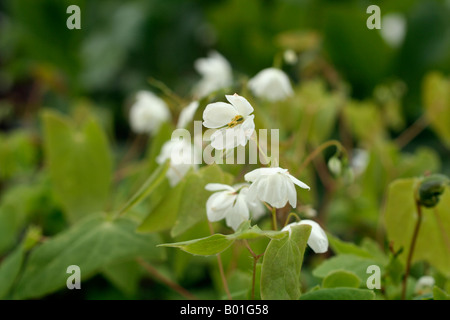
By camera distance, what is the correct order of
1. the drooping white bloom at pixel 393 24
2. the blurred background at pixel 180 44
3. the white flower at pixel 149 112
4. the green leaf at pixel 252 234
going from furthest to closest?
the drooping white bloom at pixel 393 24
the blurred background at pixel 180 44
the white flower at pixel 149 112
the green leaf at pixel 252 234

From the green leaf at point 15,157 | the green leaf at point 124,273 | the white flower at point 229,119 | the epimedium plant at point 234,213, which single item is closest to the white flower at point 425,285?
the epimedium plant at point 234,213

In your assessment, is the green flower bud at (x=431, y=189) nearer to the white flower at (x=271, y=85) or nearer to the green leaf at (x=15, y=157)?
the white flower at (x=271, y=85)

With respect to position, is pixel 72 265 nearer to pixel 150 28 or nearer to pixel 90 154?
pixel 90 154

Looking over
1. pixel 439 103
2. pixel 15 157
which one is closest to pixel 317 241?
pixel 439 103

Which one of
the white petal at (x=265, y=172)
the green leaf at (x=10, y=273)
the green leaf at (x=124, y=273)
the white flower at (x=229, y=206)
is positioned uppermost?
the white petal at (x=265, y=172)

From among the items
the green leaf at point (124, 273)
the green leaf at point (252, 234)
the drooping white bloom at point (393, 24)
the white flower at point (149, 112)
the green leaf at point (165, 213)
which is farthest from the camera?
the drooping white bloom at point (393, 24)

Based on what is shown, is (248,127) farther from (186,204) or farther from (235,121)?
(186,204)

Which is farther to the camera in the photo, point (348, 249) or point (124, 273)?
point (124, 273)
